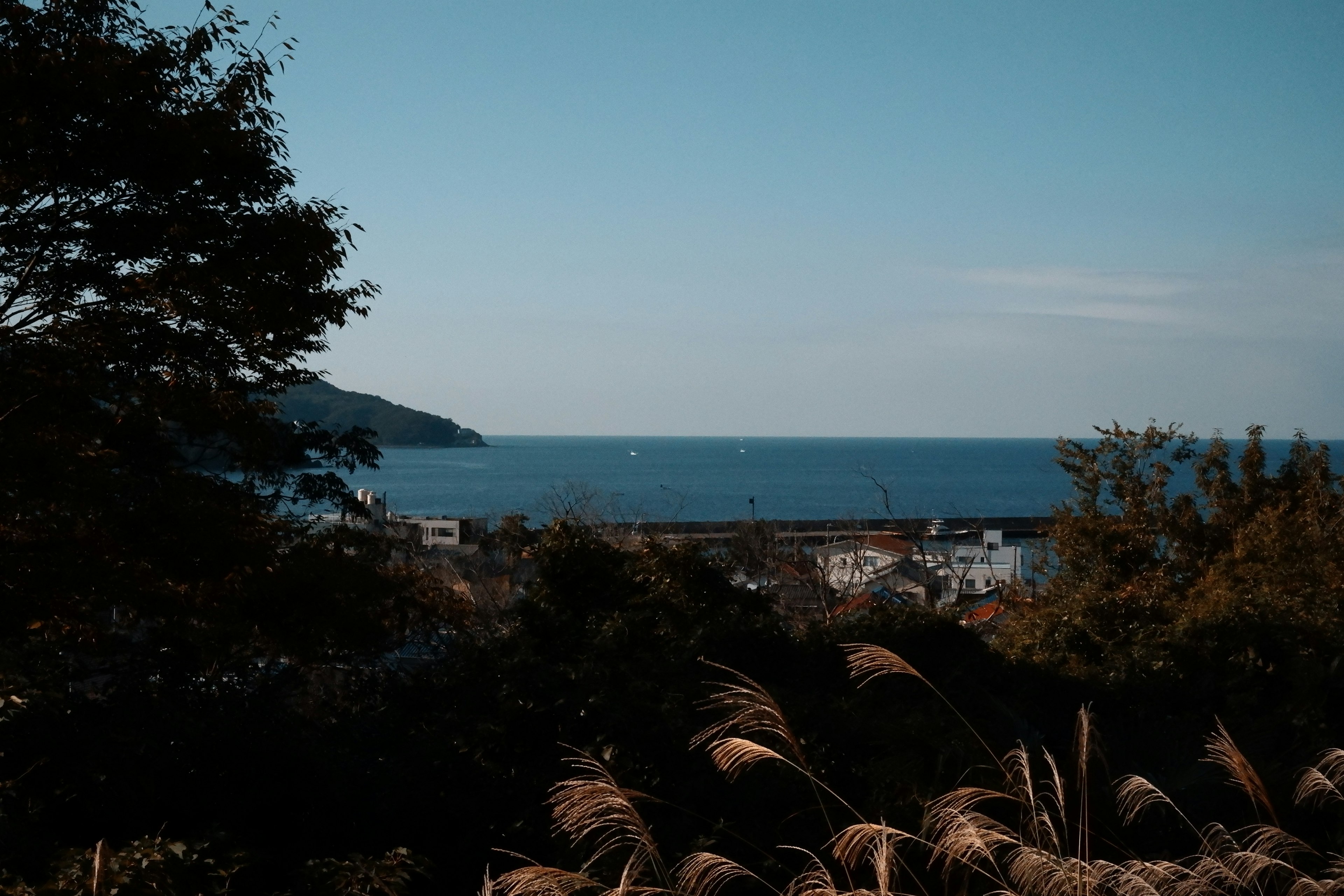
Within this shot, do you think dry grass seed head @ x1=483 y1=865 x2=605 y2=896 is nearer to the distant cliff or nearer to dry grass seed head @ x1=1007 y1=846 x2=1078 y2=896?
dry grass seed head @ x1=1007 y1=846 x2=1078 y2=896

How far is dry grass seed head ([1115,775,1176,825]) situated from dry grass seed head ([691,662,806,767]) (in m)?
1.23

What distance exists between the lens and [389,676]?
771cm

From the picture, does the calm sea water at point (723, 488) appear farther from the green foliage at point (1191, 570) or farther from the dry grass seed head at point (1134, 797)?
the dry grass seed head at point (1134, 797)

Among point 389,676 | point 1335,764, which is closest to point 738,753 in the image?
point 1335,764

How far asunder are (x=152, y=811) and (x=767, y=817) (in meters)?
2.70

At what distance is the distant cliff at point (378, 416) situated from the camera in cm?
6500

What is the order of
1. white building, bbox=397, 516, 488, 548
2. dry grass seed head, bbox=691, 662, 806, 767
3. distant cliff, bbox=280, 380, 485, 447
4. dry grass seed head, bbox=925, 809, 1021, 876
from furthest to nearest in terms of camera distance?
distant cliff, bbox=280, 380, 485, 447 → white building, bbox=397, 516, 488, 548 → dry grass seed head, bbox=691, 662, 806, 767 → dry grass seed head, bbox=925, 809, 1021, 876

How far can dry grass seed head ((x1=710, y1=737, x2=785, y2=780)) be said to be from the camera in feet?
12.1

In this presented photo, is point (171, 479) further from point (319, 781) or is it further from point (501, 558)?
point (501, 558)

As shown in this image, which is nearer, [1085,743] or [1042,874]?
[1042,874]

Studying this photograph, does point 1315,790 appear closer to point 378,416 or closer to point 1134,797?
point 1134,797

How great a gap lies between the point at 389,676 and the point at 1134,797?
5.02 metres

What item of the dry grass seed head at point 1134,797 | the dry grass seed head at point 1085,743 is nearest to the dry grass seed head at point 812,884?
the dry grass seed head at point 1085,743

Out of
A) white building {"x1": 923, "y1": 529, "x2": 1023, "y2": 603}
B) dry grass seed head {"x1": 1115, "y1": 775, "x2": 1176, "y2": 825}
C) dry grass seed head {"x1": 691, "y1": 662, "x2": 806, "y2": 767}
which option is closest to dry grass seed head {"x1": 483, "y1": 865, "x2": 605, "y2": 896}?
dry grass seed head {"x1": 691, "y1": 662, "x2": 806, "y2": 767}
